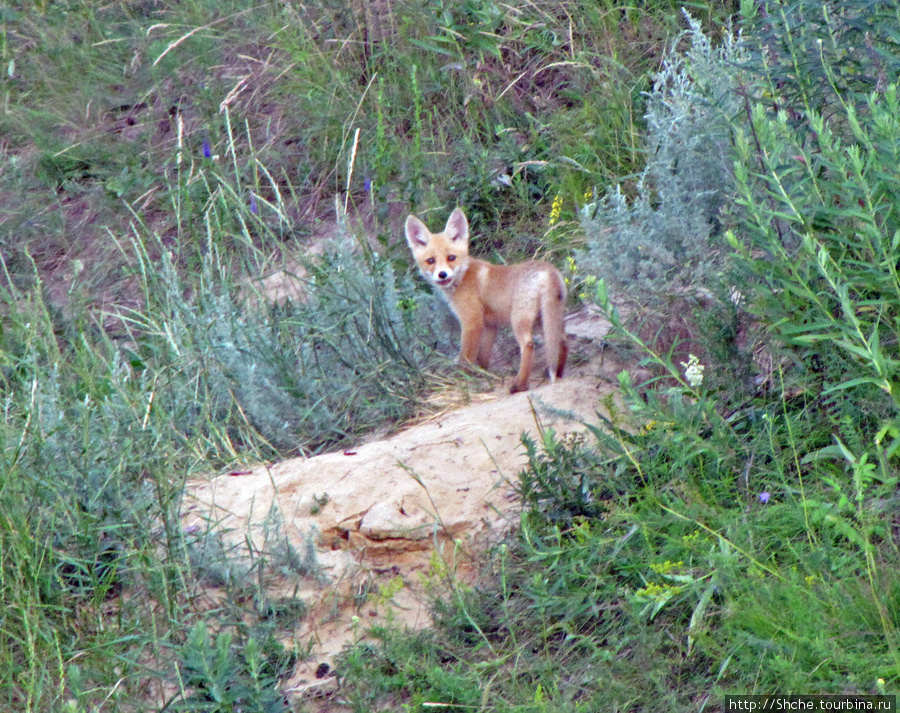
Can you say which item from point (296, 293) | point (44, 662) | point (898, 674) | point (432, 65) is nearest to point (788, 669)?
point (898, 674)

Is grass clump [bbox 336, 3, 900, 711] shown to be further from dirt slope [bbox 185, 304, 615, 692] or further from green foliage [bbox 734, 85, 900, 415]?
dirt slope [bbox 185, 304, 615, 692]

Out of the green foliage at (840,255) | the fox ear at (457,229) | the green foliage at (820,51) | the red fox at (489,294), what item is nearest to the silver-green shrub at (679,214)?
the red fox at (489,294)

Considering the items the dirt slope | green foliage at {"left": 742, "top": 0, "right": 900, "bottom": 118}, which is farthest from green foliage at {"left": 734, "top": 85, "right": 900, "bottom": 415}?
the dirt slope

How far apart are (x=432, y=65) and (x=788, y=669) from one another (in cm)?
541

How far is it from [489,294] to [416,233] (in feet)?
2.23

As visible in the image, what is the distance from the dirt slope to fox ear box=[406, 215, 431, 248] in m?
1.65

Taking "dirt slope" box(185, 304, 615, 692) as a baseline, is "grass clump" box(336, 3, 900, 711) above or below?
above

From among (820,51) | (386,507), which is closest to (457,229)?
(386,507)

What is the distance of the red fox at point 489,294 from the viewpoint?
4.94m

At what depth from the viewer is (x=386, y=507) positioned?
389 cm

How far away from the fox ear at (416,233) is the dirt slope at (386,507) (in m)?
1.65

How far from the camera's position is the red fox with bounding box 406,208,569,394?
194 inches

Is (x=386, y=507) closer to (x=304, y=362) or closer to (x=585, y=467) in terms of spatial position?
(x=585, y=467)

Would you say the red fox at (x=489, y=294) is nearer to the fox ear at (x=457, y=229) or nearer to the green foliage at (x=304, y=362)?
the fox ear at (x=457, y=229)
